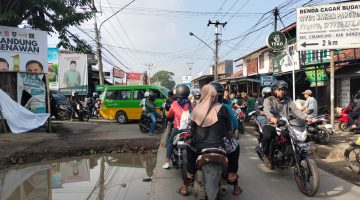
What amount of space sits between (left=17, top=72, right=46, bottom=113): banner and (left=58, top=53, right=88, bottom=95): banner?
15836 mm

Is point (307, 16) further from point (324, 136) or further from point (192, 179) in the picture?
point (192, 179)

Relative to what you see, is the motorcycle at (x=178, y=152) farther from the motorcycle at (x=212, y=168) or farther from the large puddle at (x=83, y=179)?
the motorcycle at (x=212, y=168)

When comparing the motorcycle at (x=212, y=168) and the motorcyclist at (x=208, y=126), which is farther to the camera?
the motorcyclist at (x=208, y=126)

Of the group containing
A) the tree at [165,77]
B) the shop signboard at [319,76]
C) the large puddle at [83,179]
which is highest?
the tree at [165,77]

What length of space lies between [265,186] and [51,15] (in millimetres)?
11032

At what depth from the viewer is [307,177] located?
5.40m

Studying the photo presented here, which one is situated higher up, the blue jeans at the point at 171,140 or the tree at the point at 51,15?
the tree at the point at 51,15

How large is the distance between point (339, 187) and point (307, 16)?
24.8 feet

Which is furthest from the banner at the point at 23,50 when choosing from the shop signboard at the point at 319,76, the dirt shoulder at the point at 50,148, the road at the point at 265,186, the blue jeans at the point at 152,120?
the shop signboard at the point at 319,76

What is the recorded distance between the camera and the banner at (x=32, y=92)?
43.3ft

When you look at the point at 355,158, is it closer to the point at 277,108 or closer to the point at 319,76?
the point at 277,108

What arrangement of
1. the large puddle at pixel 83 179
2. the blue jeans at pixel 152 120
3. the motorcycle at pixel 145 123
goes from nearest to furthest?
1. the large puddle at pixel 83 179
2. the blue jeans at pixel 152 120
3. the motorcycle at pixel 145 123

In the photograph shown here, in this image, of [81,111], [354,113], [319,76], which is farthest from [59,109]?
[354,113]

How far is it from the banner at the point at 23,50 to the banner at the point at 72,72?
52.5 feet
